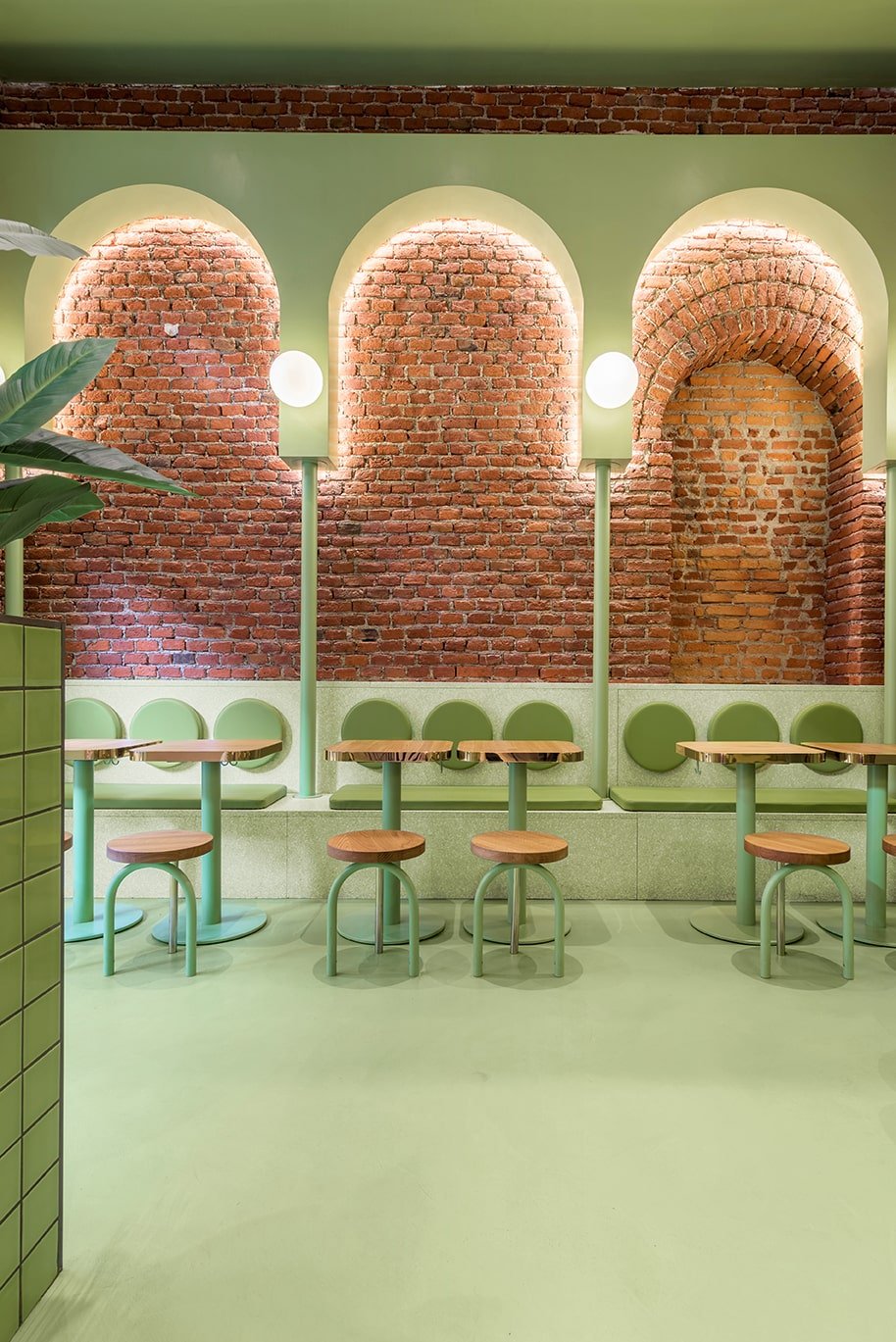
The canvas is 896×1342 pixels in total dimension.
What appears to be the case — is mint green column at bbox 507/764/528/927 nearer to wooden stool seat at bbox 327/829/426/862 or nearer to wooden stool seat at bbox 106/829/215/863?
wooden stool seat at bbox 327/829/426/862

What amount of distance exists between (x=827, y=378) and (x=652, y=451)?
126cm

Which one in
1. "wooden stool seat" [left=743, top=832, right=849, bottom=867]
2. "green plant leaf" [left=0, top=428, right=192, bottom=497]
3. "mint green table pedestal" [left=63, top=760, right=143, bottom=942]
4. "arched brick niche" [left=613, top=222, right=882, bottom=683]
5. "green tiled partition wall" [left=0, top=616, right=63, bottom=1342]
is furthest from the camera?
"arched brick niche" [left=613, top=222, right=882, bottom=683]

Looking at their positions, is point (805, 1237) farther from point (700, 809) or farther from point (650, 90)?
point (650, 90)

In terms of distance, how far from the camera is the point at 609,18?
13.6 ft

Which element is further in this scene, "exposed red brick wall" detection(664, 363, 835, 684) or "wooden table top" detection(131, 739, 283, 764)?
"exposed red brick wall" detection(664, 363, 835, 684)

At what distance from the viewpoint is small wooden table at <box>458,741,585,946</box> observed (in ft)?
10.7

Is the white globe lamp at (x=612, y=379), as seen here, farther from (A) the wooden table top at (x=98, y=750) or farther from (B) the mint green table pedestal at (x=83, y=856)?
(B) the mint green table pedestal at (x=83, y=856)

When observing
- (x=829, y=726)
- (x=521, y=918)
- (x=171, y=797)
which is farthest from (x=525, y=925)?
(x=829, y=726)

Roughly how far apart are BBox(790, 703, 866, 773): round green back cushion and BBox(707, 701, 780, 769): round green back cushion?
148mm

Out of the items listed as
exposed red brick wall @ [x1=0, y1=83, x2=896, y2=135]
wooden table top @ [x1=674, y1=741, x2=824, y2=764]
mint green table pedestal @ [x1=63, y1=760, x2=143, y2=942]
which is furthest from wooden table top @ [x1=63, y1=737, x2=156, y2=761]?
exposed red brick wall @ [x1=0, y1=83, x2=896, y2=135]

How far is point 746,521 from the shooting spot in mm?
5066

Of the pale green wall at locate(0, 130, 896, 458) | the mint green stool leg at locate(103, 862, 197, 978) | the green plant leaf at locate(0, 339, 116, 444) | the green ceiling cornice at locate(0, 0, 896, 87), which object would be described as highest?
the green ceiling cornice at locate(0, 0, 896, 87)

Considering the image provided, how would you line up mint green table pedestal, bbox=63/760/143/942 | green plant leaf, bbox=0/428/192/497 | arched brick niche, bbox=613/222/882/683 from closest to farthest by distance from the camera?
green plant leaf, bbox=0/428/192/497
mint green table pedestal, bbox=63/760/143/942
arched brick niche, bbox=613/222/882/683

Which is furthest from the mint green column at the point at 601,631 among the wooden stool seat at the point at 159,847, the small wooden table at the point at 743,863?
the wooden stool seat at the point at 159,847
